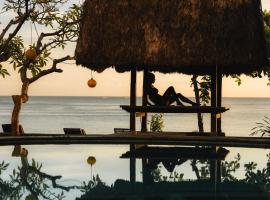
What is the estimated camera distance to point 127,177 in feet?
28.7

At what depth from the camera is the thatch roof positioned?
1243 cm

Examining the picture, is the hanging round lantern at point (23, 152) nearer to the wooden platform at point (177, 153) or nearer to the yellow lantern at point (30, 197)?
the wooden platform at point (177, 153)

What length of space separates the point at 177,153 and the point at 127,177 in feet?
8.88

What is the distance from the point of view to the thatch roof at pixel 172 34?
40.8ft

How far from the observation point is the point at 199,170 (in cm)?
950

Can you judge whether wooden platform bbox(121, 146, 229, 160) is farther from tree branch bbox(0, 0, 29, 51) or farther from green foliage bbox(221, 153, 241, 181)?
tree branch bbox(0, 0, 29, 51)

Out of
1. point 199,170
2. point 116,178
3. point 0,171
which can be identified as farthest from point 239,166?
point 0,171

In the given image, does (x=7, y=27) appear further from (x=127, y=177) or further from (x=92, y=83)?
(x=127, y=177)

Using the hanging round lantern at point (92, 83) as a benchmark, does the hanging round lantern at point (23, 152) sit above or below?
below

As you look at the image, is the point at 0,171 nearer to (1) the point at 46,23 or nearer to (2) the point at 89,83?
(2) the point at 89,83

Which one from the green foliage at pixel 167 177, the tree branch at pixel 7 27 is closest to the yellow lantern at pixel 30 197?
the green foliage at pixel 167 177

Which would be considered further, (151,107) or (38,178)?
(151,107)

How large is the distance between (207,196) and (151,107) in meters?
4.87

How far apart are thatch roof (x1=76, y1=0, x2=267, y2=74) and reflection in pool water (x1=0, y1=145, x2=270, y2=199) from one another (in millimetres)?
1974
